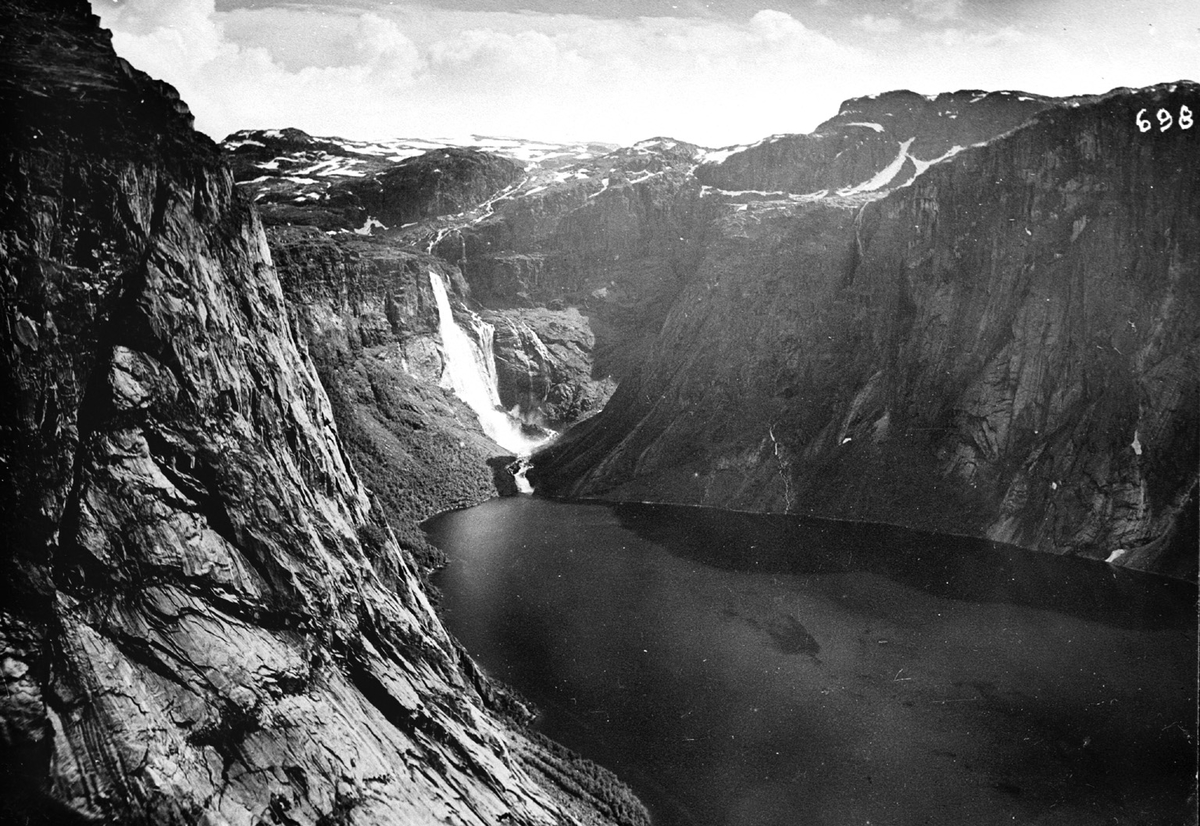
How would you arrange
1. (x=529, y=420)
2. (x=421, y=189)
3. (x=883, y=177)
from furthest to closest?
(x=421, y=189) < (x=883, y=177) < (x=529, y=420)

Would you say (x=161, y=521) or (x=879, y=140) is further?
(x=879, y=140)

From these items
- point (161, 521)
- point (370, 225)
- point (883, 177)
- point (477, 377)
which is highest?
point (883, 177)

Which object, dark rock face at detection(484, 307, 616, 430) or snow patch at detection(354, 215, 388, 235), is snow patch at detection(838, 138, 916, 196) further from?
snow patch at detection(354, 215, 388, 235)

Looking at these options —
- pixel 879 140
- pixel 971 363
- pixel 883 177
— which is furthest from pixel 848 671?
pixel 879 140

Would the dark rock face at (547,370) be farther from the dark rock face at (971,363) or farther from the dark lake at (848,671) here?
the dark lake at (848,671)

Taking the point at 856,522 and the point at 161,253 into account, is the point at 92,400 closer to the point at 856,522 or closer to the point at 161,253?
the point at 161,253

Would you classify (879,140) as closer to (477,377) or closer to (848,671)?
(477,377)
